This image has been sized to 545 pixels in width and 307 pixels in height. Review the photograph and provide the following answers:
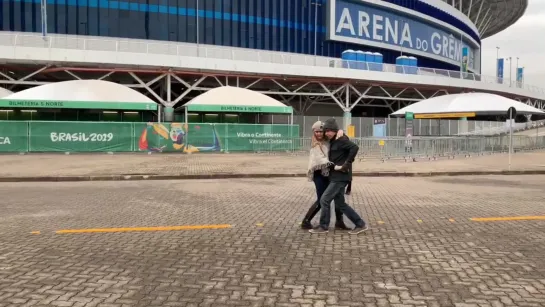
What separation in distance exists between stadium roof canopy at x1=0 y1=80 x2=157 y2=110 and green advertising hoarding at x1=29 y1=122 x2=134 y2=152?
3.85m

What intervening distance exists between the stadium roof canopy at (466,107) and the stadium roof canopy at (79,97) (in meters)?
16.6

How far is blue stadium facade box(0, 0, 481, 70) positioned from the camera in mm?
38125

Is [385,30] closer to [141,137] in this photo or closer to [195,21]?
[195,21]

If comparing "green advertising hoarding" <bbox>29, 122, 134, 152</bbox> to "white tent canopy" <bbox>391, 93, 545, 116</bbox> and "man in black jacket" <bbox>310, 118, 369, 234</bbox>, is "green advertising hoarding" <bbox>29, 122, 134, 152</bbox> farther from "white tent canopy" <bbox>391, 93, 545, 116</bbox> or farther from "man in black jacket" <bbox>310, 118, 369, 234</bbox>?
"man in black jacket" <bbox>310, 118, 369, 234</bbox>

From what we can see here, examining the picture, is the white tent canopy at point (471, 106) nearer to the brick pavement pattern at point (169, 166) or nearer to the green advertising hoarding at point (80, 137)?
the brick pavement pattern at point (169, 166)

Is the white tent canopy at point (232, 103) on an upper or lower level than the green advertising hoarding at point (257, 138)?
upper

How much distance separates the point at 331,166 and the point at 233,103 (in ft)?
80.0

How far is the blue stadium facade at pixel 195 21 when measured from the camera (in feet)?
125

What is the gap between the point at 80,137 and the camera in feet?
79.0

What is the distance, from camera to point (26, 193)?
461 inches

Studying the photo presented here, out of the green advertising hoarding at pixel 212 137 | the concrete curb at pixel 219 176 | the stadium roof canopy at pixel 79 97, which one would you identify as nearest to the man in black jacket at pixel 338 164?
the concrete curb at pixel 219 176

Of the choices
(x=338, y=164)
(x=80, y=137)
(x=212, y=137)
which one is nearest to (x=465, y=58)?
(x=212, y=137)

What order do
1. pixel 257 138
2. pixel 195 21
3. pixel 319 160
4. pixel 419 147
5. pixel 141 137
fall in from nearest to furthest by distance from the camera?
pixel 319 160
pixel 419 147
pixel 141 137
pixel 257 138
pixel 195 21

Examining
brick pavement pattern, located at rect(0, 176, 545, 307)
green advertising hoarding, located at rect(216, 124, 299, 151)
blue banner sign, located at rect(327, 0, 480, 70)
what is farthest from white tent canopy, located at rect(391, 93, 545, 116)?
blue banner sign, located at rect(327, 0, 480, 70)
